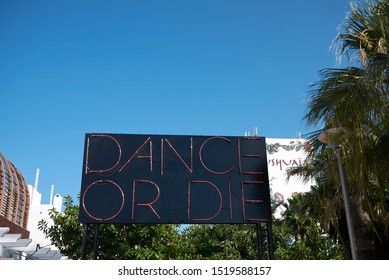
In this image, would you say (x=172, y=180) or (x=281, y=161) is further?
(x=281, y=161)

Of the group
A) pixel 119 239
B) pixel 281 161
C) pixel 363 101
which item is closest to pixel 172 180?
pixel 363 101

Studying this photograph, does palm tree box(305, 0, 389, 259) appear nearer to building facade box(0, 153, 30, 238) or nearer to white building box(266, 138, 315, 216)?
building facade box(0, 153, 30, 238)

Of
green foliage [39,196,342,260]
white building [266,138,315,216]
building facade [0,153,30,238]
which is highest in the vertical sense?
white building [266,138,315,216]

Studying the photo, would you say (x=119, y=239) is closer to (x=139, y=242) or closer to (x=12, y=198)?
(x=139, y=242)

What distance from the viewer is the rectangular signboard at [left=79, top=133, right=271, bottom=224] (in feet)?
41.0

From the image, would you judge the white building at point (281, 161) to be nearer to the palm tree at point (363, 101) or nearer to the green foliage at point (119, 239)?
the green foliage at point (119, 239)

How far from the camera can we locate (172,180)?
12.9 m

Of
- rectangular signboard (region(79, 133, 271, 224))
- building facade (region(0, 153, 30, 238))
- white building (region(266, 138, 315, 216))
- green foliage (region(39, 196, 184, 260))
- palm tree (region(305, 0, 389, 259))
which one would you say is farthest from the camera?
white building (region(266, 138, 315, 216))

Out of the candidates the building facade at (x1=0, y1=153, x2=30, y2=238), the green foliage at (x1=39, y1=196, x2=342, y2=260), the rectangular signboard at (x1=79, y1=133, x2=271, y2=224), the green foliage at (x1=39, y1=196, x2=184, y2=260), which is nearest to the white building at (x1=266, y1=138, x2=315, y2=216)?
the green foliage at (x1=39, y1=196, x2=342, y2=260)

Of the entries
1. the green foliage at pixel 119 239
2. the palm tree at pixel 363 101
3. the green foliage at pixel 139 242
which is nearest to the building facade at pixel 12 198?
the green foliage at pixel 139 242

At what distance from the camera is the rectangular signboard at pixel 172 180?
Answer: 12.5m

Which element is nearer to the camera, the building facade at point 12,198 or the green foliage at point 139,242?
the green foliage at point 139,242

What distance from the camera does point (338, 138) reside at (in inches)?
346
